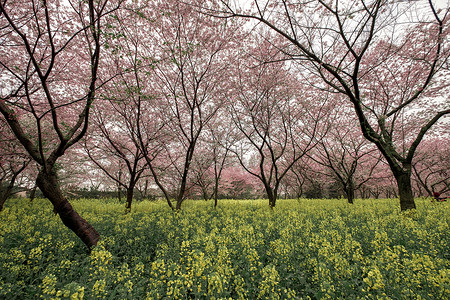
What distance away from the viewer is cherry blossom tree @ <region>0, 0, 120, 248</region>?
15.6 feet

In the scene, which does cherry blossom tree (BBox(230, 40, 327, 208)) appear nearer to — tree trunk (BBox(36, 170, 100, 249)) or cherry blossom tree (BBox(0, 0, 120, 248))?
cherry blossom tree (BBox(0, 0, 120, 248))

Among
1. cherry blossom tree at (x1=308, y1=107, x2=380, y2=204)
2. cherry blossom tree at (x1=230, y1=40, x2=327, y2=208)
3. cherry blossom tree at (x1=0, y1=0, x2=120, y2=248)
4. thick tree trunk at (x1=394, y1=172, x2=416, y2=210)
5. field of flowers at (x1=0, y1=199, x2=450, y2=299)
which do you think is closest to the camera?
field of flowers at (x1=0, y1=199, x2=450, y2=299)

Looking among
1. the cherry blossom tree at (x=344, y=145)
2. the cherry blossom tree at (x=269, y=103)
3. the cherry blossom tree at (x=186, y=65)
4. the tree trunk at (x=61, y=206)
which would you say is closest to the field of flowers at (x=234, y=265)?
the tree trunk at (x=61, y=206)

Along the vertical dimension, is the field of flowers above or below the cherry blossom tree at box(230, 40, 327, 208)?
below

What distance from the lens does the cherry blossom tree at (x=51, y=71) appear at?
15.6ft

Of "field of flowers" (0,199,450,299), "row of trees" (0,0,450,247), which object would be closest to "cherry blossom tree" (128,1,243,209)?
"row of trees" (0,0,450,247)

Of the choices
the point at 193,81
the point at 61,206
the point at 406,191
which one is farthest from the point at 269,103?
the point at 61,206

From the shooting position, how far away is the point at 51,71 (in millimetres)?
9297

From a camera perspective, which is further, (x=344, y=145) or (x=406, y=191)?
(x=344, y=145)

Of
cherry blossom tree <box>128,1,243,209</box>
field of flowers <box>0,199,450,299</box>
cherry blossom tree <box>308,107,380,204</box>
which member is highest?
cherry blossom tree <box>128,1,243,209</box>

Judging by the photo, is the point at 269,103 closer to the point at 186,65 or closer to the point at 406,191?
the point at 186,65

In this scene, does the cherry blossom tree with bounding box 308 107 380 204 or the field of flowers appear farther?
the cherry blossom tree with bounding box 308 107 380 204

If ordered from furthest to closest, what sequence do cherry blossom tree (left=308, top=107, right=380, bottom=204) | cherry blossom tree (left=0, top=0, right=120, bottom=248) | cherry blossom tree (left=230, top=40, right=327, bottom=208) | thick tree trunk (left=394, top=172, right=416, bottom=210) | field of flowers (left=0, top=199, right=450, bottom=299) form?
cherry blossom tree (left=308, top=107, right=380, bottom=204) → cherry blossom tree (left=230, top=40, right=327, bottom=208) → thick tree trunk (left=394, top=172, right=416, bottom=210) → cherry blossom tree (left=0, top=0, right=120, bottom=248) → field of flowers (left=0, top=199, right=450, bottom=299)

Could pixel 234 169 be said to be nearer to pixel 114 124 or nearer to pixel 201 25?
pixel 114 124
